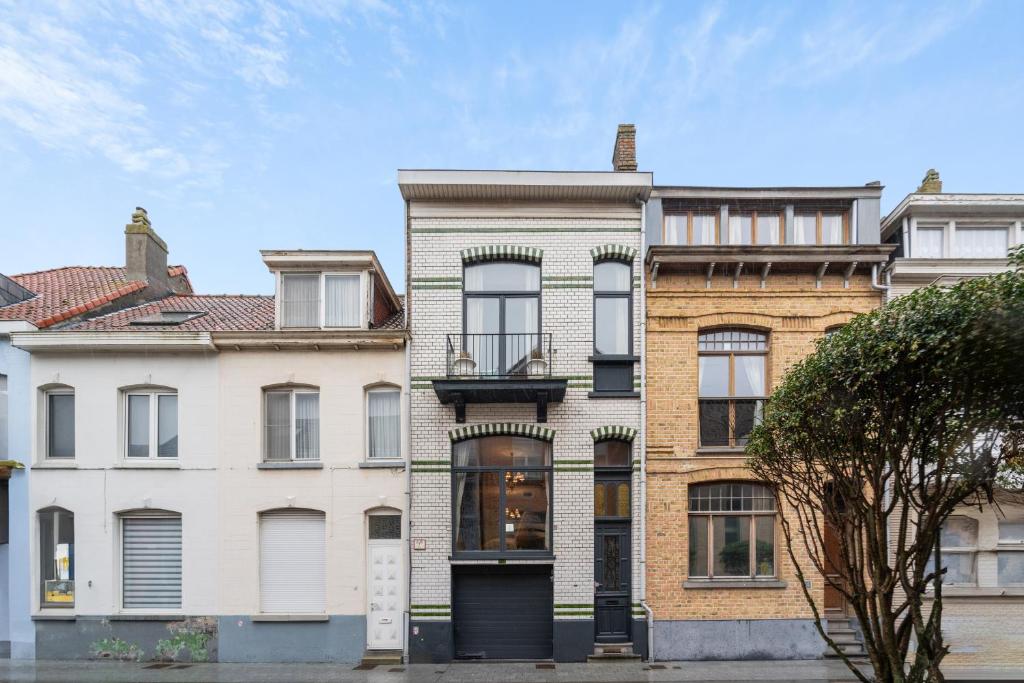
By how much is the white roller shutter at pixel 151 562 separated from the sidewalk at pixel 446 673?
1.27 meters

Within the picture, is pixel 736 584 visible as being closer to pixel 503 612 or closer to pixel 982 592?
pixel 503 612

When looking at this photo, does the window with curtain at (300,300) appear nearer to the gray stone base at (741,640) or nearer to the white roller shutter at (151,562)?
the white roller shutter at (151,562)

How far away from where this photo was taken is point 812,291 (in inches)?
486

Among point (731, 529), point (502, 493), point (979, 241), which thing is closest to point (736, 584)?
point (731, 529)

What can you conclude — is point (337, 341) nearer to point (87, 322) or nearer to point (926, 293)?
point (87, 322)

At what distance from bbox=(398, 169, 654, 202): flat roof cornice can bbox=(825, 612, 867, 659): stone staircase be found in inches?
402

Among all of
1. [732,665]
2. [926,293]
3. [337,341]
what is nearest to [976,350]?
[926,293]

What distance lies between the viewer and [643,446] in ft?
39.6

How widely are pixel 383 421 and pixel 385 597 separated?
3.75 m

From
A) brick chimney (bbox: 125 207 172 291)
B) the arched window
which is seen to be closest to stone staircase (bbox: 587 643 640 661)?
the arched window

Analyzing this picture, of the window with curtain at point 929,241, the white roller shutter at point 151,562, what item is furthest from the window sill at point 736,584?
the white roller shutter at point 151,562

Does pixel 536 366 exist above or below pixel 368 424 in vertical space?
above

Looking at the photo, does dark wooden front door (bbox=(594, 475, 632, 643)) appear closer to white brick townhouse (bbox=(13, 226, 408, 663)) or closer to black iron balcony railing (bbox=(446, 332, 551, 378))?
black iron balcony railing (bbox=(446, 332, 551, 378))

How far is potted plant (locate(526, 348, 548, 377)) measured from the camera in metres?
11.8
